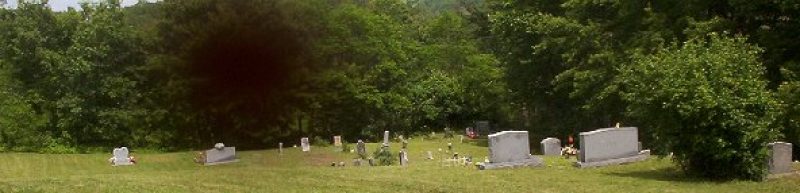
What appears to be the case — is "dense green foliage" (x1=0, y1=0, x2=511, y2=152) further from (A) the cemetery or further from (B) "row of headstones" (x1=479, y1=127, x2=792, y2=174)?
(B) "row of headstones" (x1=479, y1=127, x2=792, y2=174)

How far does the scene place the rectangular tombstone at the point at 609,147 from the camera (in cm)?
1666

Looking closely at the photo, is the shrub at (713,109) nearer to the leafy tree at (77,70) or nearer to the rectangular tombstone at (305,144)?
the rectangular tombstone at (305,144)

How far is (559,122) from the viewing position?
32.6 meters

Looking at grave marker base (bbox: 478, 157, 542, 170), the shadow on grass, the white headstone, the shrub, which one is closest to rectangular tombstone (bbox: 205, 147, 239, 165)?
the white headstone

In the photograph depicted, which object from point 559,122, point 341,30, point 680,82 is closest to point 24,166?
point 341,30

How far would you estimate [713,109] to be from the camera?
515 inches

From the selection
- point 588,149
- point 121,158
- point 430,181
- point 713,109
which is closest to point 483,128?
point 121,158

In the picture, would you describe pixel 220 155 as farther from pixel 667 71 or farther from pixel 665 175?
pixel 667 71

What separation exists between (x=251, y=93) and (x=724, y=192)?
992cm

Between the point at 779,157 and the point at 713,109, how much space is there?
6.52 ft

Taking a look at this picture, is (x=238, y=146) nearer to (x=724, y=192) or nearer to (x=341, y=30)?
(x=341, y=30)

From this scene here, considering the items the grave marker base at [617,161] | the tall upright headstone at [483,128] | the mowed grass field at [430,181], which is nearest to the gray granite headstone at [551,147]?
the mowed grass field at [430,181]

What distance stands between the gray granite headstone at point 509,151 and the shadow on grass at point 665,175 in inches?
89.6

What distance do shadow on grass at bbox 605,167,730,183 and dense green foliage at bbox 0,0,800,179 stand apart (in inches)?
12.9
